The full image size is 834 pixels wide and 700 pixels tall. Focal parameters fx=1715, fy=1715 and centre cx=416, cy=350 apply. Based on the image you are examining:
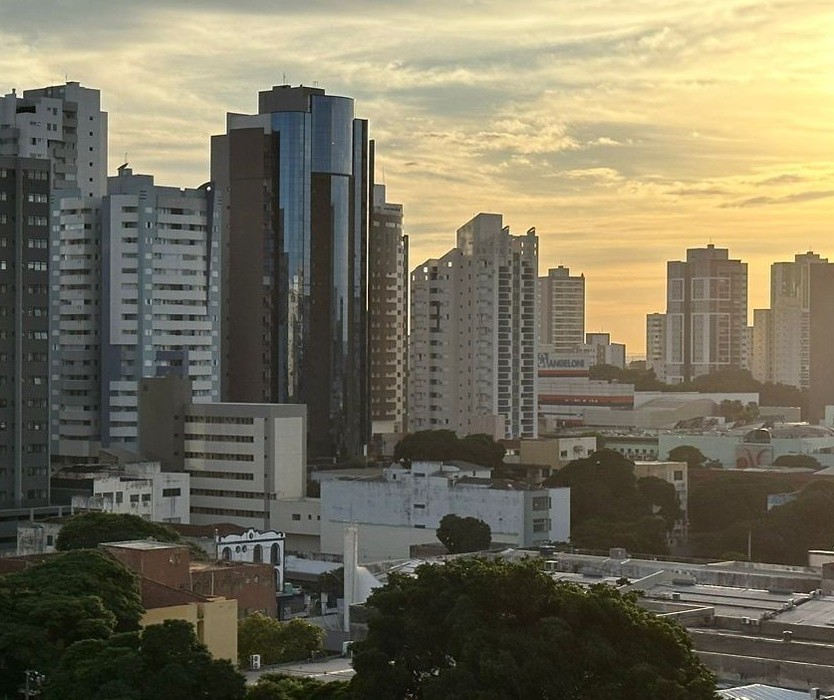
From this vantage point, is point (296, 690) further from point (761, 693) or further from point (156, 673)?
point (761, 693)

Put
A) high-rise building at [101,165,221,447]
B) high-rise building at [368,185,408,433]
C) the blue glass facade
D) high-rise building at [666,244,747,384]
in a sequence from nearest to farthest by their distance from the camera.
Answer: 1. high-rise building at [101,165,221,447]
2. the blue glass facade
3. high-rise building at [368,185,408,433]
4. high-rise building at [666,244,747,384]

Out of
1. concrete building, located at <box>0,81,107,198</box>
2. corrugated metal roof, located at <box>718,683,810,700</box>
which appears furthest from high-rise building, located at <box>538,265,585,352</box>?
corrugated metal roof, located at <box>718,683,810,700</box>

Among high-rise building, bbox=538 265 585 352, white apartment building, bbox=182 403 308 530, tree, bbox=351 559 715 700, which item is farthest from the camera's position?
high-rise building, bbox=538 265 585 352

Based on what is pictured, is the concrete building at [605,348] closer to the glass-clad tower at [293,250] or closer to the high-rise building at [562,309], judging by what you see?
the high-rise building at [562,309]

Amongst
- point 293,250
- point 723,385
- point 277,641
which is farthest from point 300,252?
point 723,385

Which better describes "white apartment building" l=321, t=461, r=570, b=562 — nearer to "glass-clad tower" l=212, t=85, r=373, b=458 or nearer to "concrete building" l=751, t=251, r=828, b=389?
"glass-clad tower" l=212, t=85, r=373, b=458

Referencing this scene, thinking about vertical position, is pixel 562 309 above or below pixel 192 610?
above

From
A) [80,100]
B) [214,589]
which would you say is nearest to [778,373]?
[80,100]
